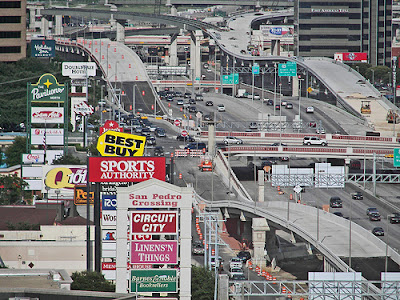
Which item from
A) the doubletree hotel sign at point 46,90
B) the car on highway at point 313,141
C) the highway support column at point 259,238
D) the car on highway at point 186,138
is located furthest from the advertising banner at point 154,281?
the car on highway at point 186,138

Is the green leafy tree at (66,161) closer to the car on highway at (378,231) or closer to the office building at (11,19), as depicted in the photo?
the car on highway at (378,231)

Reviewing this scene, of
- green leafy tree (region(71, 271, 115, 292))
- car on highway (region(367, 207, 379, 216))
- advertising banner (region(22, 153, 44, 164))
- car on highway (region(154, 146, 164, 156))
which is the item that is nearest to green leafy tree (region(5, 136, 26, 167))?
advertising banner (region(22, 153, 44, 164))

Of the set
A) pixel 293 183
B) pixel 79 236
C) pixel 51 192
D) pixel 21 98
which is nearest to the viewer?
pixel 79 236

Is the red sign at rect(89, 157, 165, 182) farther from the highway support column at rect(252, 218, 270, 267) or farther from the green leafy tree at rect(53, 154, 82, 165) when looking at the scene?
the green leafy tree at rect(53, 154, 82, 165)

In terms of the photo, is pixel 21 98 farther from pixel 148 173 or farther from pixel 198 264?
pixel 148 173

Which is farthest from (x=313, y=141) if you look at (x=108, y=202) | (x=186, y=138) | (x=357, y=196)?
(x=108, y=202)

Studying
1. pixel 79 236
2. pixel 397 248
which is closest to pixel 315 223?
pixel 397 248
